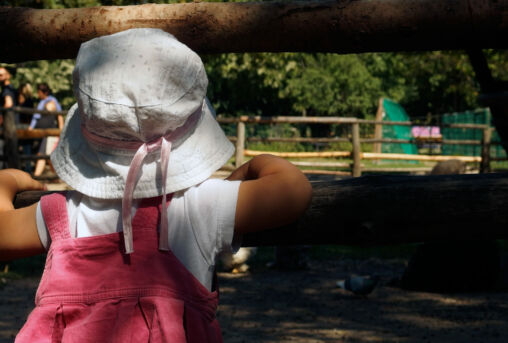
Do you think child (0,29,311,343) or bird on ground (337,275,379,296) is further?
bird on ground (337,275,379,296)

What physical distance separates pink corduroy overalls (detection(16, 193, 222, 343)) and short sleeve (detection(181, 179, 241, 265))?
0.07 metres

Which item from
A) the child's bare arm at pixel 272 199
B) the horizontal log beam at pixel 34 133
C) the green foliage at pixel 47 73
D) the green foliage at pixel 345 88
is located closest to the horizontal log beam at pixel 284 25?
the child's bare arm at pixel 272 199

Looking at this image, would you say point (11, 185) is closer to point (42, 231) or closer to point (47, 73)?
point (42, 231)

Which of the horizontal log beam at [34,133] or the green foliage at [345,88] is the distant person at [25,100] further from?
the green foliage at [345,88]

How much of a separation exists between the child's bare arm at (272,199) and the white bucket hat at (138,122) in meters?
0.09

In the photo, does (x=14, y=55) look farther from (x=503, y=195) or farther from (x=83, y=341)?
(x=503, y=195)

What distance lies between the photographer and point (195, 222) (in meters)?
1.35

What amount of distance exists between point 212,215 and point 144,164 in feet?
0.58

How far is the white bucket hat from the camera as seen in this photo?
130cm

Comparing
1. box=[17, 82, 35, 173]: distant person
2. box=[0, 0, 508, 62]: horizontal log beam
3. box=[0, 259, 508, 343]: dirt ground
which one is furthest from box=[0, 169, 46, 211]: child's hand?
box=[17, 82, 35, 173]: distant person

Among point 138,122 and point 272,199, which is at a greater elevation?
point 138,122

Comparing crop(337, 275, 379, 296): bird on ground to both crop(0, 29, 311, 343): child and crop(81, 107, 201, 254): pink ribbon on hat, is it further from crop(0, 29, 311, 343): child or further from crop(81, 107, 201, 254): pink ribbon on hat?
crop(81, 107, 201, 254): pink ribbon on hat

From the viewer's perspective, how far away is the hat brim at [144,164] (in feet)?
4.44

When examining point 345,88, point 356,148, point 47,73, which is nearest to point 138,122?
point 356,148
